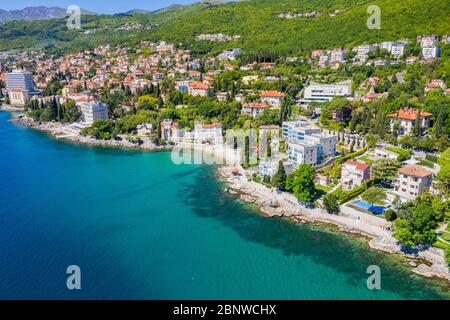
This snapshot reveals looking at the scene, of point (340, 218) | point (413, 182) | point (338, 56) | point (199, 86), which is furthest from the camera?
point (338, 56)

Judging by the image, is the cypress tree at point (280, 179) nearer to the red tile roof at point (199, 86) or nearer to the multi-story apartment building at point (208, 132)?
the multi-story apartment building at point (208, 132)

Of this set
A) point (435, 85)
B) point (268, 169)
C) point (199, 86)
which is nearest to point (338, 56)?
point (435, 85)

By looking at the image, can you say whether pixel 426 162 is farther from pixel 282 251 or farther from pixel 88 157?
pixel 88 157

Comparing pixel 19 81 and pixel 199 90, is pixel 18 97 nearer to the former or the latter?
pixel 19 81

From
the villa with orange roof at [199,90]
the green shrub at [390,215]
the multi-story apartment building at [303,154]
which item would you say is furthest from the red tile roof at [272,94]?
the green shrub at [390,215]

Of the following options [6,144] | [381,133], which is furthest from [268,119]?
[6,144]

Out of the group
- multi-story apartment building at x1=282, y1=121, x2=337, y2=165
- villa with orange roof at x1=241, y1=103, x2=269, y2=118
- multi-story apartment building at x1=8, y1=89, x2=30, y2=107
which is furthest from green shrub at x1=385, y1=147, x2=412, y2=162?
multi-story apartment building at x1=8, y1=89, x2=30, y2=107
